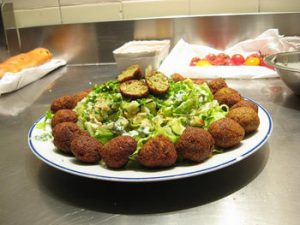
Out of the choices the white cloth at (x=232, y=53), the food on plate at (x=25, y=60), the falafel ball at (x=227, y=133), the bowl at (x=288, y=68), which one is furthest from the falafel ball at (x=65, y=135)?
the food on plate at (x=25, y=60)

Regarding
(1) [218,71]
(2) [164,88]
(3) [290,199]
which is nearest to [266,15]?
(1) [218,71]

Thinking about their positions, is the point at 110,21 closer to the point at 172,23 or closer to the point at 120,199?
the point at 172,23

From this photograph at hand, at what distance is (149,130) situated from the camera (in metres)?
0.67

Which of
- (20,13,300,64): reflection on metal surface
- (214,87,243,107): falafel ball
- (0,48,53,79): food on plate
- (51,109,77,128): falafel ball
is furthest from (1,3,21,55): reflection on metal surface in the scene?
(214,87,243,107): falafel ball

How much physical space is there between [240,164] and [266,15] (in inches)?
43.2

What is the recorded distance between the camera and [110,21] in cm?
173

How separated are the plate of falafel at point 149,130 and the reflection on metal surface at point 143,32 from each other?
83 cm

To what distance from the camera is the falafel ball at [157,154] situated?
58 centimetres

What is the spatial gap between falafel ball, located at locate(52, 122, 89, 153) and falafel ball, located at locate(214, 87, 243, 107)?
0.32 metres

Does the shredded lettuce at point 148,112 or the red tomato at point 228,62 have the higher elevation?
the shredded lettuce at point 148,112

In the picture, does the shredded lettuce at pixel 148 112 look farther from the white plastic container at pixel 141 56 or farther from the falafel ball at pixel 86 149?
the white plastic container at pixel 141 56

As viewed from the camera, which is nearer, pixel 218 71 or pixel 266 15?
pixel 218 71

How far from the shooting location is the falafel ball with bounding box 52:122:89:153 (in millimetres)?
663

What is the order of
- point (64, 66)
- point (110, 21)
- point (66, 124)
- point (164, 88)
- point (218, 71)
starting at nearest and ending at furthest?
point (66, 124)
point (164, 88)
point (218, 71)
point (110, 21)
point (64, 66)
